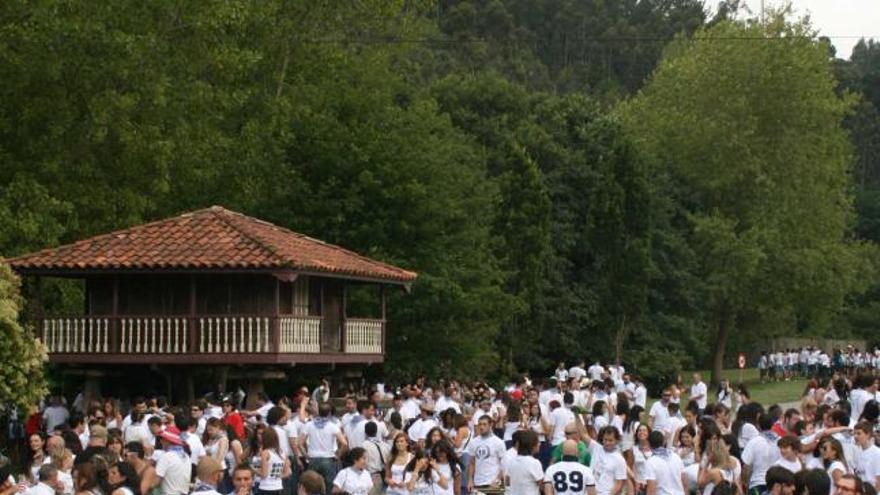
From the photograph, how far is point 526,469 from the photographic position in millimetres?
18938

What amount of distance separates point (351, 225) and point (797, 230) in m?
29.4

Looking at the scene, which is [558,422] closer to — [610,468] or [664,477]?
[610,468]

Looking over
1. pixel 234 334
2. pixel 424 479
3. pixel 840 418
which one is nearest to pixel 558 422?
pixel 840 418

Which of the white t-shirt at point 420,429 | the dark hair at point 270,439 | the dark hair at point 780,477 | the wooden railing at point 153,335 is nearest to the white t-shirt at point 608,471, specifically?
the dark hair at point 270,439

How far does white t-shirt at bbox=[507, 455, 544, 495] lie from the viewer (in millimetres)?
18922

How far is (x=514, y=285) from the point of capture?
196 ft

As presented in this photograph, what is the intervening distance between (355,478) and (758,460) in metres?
4.55

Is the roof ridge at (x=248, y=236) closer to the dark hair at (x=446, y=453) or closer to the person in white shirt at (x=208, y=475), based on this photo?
the dark hair at (x=446, y=453)

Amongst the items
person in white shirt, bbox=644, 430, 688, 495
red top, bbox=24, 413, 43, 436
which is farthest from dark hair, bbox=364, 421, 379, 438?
red top, bbox=24, 413, 43, 436

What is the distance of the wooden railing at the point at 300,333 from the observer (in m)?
37.6

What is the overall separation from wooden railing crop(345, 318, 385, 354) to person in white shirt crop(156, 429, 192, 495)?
2195cm

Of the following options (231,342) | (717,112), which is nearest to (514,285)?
(717,112)

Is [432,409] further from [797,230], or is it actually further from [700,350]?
[797,230]

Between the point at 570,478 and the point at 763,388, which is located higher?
the point at 763,388
